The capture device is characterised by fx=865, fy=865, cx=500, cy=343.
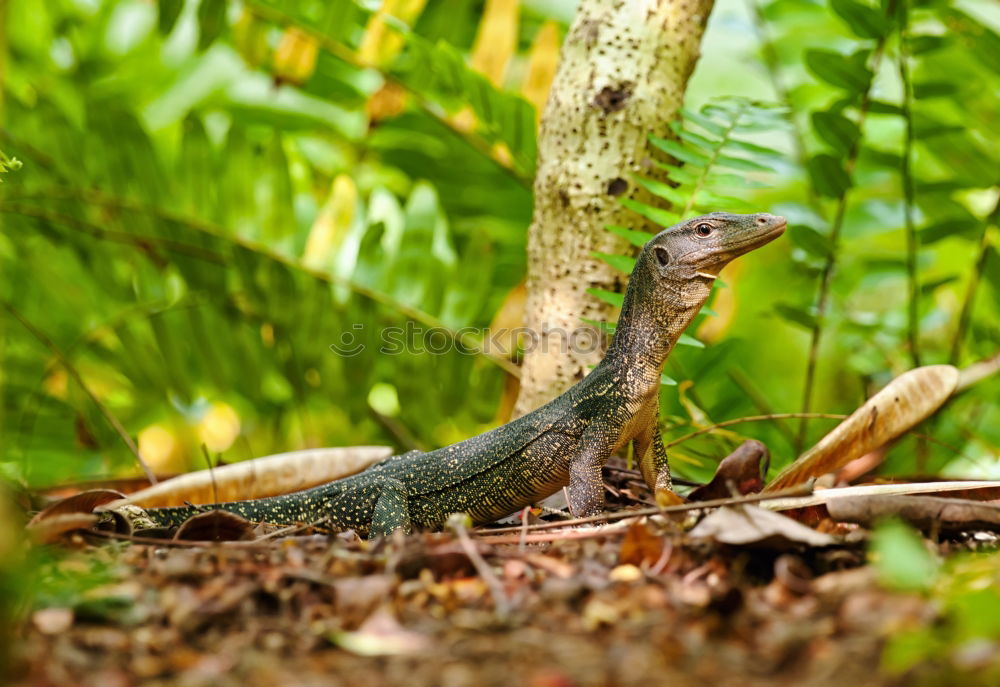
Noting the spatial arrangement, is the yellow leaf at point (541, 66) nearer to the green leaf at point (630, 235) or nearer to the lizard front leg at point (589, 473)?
the green leaf at point (630, 235)

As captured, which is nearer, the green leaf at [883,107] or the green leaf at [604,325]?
the green leaf at [604,325]

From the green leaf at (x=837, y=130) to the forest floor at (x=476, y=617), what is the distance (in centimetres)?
301

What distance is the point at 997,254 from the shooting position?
535 cm

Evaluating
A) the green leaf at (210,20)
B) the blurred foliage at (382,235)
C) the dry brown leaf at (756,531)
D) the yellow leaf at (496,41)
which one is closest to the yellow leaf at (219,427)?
the blurred foliage at (382,235)

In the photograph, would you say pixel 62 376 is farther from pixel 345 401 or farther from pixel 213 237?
pixel 345 401

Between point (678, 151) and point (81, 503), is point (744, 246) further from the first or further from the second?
point (81, 503)

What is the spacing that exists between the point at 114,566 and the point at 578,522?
1.51 metres

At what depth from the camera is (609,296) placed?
425 cm

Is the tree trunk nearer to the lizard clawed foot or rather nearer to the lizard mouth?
the lizard mouth

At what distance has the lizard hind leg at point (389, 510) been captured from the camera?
157 inches

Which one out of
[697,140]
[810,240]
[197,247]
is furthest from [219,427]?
[810,240]

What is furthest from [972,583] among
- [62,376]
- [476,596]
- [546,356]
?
[62,376]

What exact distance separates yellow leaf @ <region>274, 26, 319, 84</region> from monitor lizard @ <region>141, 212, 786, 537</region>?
9.30ft

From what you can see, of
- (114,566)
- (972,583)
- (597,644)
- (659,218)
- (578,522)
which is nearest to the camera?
(597,644)
